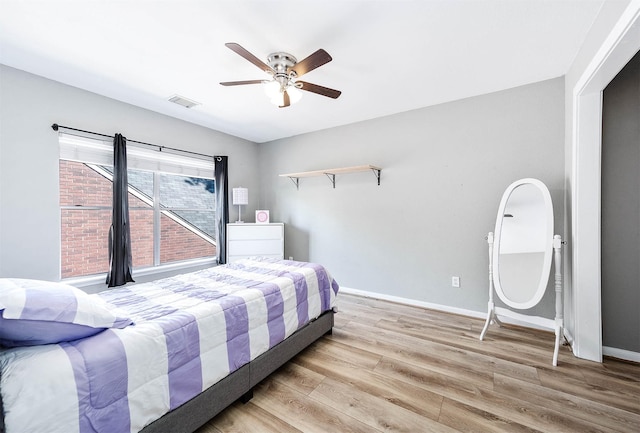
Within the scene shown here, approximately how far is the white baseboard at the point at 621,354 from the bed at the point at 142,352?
2629 millimetres

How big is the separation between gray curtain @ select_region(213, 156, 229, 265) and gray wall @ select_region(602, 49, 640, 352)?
4.40 metres

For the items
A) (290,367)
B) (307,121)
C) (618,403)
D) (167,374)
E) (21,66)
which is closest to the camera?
(167,374)

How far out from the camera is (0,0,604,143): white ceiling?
5.46 feet

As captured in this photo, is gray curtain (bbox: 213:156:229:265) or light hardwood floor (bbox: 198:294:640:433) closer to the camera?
light hardwood floor (bbox: 198:294:640:433)

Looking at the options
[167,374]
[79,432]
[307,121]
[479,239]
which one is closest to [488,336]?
[479,239]

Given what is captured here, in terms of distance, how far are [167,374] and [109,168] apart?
111 inches

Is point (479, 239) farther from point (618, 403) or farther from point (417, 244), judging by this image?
point (618, 403)

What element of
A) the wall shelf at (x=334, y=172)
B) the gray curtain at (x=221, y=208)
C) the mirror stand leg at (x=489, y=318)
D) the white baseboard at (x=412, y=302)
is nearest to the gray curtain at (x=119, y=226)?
the gray curtain at (x=221, y=208)

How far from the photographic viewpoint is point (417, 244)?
3.28m

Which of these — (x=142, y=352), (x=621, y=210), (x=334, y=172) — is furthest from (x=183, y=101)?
(x=621, y=210)

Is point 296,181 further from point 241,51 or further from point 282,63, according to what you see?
Result: point 241,51

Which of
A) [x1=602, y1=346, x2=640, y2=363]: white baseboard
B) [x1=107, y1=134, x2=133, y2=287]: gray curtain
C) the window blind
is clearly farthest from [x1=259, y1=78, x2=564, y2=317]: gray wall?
[x1=107, y1=134, x2=133, y2=287]: gray curtain

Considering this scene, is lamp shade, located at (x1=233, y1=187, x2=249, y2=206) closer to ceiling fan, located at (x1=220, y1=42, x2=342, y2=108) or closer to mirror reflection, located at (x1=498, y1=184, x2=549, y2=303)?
ceiling fan, located at (x1=220, y1=42, x2=342, y2=108)

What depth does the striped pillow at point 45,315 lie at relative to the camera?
0.95 meters
